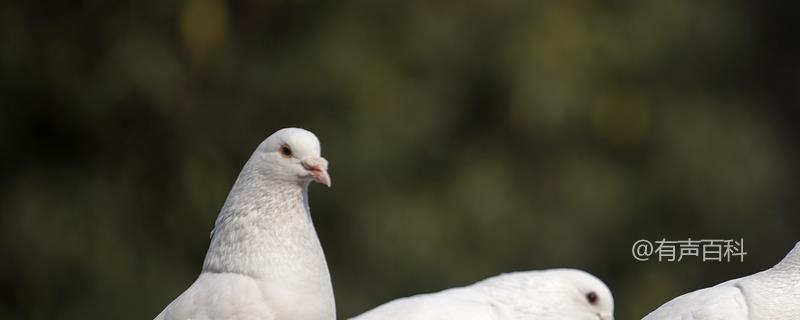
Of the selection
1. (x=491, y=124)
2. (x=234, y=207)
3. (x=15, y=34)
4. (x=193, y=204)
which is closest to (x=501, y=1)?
(x=491, y=124)

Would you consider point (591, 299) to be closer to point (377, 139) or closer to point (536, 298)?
point (536, 298)

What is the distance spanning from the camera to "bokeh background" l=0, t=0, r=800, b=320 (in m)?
10.6

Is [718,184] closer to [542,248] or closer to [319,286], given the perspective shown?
[542,248]

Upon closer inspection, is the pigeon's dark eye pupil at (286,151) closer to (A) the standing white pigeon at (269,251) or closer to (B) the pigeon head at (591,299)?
(A) the standing white pigeon at (269,251)

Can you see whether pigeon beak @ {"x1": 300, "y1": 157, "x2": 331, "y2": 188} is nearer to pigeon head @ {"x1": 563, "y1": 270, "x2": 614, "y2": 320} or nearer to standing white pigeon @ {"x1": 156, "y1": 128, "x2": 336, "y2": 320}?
standing white pigeon @ {"x1": 156, "y1": 128, "x2": 336, "y2": 320}

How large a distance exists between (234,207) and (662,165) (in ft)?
23.9

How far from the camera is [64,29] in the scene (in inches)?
425

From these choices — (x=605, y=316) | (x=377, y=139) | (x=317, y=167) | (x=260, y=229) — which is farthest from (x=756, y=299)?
(x=377, y=139)

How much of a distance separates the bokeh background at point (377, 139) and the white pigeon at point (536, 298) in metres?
4.78

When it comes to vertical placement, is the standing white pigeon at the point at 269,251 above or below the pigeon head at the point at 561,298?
above

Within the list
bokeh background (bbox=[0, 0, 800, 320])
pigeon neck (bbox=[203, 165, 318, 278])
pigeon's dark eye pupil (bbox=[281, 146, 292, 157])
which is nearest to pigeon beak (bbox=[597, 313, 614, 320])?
pigeon neck (bbox=[203, 165, 318, 278])

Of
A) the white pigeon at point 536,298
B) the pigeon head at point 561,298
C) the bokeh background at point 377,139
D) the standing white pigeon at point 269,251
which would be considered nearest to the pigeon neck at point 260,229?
the standing white pigeon at point 269,251

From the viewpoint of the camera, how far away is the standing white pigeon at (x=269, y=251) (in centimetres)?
457

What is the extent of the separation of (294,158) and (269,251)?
314 mm
